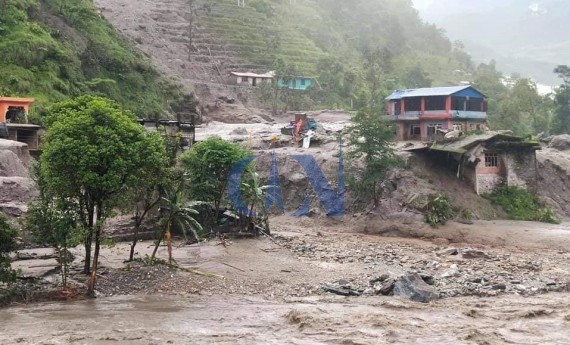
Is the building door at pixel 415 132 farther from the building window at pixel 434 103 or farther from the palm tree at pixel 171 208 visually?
the palm tree at pixel 171 208

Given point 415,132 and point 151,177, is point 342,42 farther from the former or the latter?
point 151,177

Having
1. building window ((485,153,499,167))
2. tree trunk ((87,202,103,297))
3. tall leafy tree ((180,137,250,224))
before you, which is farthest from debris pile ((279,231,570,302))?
building window ((485,153,499,167))

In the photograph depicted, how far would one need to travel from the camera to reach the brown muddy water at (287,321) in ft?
58.7

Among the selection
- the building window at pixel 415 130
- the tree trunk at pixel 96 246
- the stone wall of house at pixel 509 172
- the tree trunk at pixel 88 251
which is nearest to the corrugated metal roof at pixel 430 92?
the building window at pixel 415 130

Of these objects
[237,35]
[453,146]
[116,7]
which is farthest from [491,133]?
[116,7]

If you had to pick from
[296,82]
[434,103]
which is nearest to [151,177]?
[434,103]

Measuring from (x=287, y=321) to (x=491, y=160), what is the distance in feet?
84.1

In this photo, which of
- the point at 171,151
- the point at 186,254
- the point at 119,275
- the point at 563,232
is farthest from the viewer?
the point at 563,232

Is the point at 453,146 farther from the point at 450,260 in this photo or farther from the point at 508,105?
the point at 508,105

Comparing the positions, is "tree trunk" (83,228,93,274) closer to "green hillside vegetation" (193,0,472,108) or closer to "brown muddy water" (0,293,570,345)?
"brown muddy water" (0,293,570,345)

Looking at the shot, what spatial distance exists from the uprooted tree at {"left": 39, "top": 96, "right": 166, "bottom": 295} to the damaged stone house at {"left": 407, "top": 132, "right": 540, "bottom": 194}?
23131mm

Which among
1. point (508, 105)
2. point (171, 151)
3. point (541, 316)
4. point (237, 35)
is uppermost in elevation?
point (237, 35)

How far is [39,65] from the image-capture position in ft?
154

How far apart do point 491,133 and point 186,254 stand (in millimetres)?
22687
